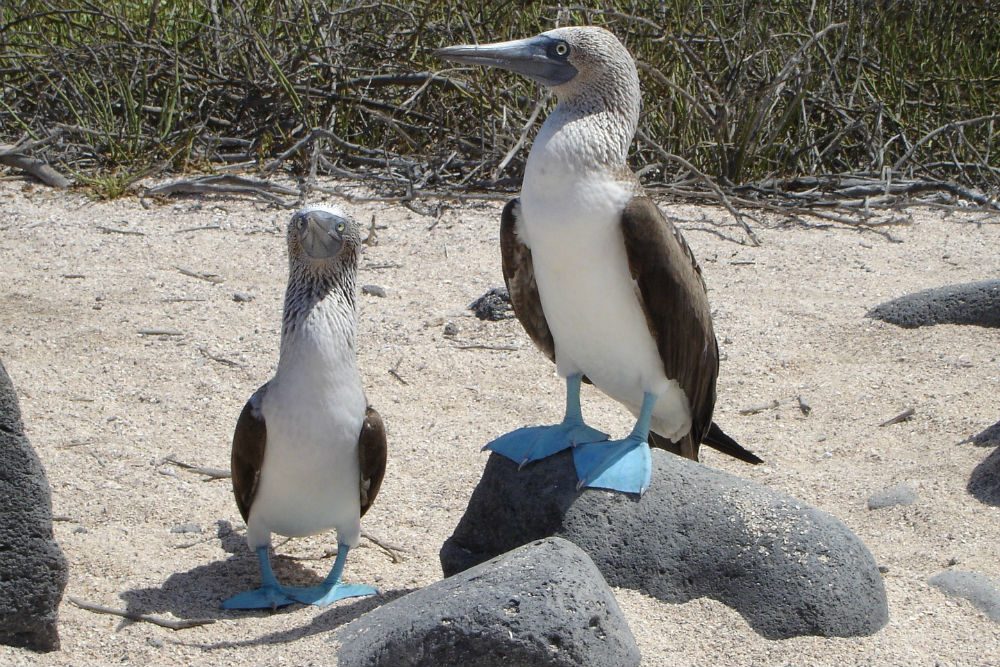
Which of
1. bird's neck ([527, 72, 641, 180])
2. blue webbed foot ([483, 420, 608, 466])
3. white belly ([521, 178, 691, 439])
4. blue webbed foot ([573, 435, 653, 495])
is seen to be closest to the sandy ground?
blue webbed foot ([573, 435, 653, 495])

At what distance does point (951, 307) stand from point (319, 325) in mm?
3009

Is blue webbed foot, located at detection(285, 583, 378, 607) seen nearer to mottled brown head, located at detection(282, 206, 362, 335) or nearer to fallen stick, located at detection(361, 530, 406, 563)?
fallen stick, located at detection(361, 530, 406, 563)

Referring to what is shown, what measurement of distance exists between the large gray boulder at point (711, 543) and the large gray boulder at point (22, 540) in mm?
999

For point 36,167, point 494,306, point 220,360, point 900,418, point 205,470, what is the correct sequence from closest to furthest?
1. point 205,470
2. point 900,418
3. point 220,360
4. point 494,306
5. point 36,167

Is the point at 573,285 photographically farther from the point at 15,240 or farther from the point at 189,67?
the point at 189,67

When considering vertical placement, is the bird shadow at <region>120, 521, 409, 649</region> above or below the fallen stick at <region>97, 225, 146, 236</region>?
above

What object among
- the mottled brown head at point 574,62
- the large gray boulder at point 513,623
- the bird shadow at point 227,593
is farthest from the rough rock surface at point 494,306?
the large gray boulder at point 513,623

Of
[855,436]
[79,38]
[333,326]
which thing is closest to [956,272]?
[855,436]

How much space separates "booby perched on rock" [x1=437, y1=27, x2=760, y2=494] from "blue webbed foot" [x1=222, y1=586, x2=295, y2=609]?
67 cm

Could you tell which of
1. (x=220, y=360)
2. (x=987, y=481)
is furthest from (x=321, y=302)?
(x=987, y=481)

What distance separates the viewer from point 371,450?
10.5ft

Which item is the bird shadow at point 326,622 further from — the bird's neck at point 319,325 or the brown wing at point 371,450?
the bird's neck at point 319,325

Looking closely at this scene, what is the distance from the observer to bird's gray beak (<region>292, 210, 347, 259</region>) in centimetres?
324

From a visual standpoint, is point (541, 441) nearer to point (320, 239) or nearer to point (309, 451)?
point (309, 451)
